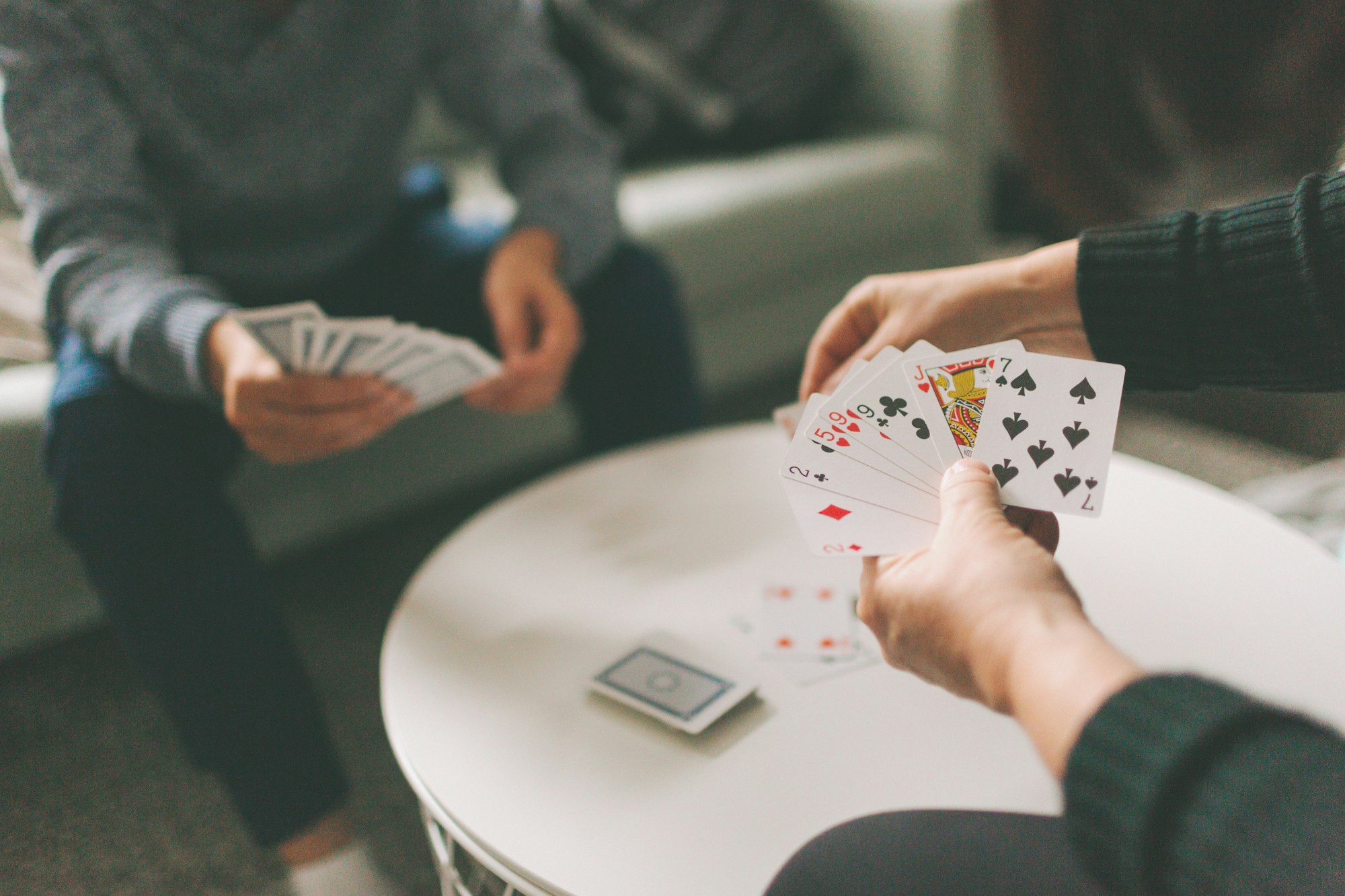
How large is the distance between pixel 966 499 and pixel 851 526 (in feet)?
0.31

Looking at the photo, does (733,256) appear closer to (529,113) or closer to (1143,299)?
(529,113)

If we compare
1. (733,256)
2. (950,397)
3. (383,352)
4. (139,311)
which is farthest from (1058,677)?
(733,256)

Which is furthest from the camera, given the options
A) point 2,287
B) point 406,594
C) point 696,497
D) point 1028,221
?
point 1028,221

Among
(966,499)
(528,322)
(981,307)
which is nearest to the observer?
(966,499)

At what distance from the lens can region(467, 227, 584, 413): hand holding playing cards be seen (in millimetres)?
1104

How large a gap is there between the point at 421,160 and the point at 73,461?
52.9 inches

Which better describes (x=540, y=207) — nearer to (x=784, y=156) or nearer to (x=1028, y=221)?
(x=784, y=156)

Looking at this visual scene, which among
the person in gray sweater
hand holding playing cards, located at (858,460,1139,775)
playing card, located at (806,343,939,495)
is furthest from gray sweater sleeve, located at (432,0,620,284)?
hand holding playing cards, located at (858,460,1139,775)

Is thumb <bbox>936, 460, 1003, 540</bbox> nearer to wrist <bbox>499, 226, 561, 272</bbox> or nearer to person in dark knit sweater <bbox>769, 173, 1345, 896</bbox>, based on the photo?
person in dark knit sweater <bbox>769, 173, 1345, 896</bbox>

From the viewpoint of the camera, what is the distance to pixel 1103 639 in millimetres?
483

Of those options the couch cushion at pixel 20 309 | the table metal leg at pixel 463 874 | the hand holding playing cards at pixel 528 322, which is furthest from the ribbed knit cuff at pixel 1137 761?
the couch cushion at pixel 20 309

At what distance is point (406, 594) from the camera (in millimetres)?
913

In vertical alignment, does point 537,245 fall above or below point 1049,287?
below

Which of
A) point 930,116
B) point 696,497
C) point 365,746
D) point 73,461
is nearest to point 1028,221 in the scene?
point 930,116
